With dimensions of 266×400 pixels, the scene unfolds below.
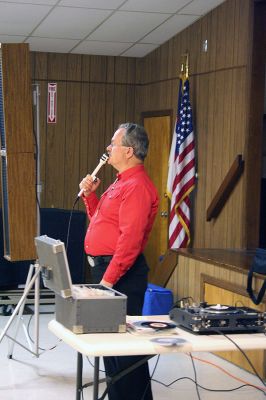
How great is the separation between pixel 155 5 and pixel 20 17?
1317 millimetres

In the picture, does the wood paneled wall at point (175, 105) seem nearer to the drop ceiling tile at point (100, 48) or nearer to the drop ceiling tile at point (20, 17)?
the drop ceiling tile at point (100, 48)

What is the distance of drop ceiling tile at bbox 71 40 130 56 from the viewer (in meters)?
8.91

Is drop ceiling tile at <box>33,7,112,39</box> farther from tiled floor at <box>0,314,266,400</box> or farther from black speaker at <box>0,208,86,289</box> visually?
tiled floor at <box>0,314,266,400</box>

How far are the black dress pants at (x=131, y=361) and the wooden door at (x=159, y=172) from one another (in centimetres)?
447

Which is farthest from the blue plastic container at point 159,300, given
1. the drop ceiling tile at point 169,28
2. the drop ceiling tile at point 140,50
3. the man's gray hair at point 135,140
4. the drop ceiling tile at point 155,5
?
the drop ceiling tile at point 140,50

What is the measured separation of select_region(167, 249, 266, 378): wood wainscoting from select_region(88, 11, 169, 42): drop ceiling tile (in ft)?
7.62

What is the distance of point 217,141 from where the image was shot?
24.7ft

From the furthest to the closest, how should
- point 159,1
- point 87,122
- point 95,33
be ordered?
point 87,122 < point 95,33 < point 159,1

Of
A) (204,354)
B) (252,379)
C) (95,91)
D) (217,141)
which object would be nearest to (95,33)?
(95,91)

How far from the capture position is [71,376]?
17.9ft

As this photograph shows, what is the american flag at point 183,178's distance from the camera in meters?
7.88

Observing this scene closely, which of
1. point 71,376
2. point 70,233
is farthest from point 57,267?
point 70,233

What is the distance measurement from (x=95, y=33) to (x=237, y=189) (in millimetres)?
2478

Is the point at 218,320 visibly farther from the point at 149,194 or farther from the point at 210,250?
the point at 210,250
